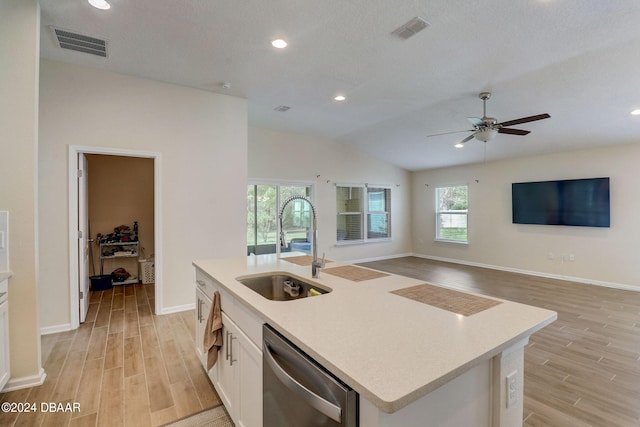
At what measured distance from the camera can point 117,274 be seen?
17.2 ft

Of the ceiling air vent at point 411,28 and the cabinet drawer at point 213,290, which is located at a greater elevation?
the ceiling air vent at point 411,28

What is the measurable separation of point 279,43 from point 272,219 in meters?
3.88

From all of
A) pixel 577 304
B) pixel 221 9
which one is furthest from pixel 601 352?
pixel 221 9

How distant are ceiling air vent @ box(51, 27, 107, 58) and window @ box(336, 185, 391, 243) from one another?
16.6 feet

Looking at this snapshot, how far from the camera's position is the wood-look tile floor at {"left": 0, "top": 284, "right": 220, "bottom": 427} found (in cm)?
197

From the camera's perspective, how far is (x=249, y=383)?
4.95 ft

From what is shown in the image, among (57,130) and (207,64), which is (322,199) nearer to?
(207,64)

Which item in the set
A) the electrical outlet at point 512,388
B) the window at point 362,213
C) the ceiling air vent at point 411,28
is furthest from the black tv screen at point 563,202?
the electrical outlet at point 512,388

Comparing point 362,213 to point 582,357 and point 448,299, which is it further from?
point 448,299

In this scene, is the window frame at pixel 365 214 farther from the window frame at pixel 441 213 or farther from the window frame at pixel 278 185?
the window frame at pixel 441 213

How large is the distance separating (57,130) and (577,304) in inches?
272

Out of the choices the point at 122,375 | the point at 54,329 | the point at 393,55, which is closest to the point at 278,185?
the point at 393,55

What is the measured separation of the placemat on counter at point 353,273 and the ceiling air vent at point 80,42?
9.96 ft

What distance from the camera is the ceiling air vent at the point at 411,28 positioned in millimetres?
2543
